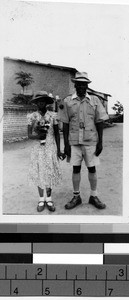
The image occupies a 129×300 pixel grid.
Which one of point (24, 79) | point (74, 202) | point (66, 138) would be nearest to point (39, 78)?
point (24, 79)

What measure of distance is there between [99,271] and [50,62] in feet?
3.28

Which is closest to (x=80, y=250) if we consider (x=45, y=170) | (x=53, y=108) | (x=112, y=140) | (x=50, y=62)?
(x=45, y=170)

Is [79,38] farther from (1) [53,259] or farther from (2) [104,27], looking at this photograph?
(1) [53,259]

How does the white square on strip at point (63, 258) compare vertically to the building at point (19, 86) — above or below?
below

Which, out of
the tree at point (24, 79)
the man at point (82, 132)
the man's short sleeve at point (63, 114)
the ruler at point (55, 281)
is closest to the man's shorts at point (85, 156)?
the man at point (82, 132)

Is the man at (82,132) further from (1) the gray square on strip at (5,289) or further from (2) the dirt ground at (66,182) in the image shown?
(1) the gray square on strip at (5,289)

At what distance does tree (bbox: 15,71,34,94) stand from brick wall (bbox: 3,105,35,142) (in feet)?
0.35

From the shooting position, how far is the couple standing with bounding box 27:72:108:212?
171cm

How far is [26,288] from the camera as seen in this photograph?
1.68 metres

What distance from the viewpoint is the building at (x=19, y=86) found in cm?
168

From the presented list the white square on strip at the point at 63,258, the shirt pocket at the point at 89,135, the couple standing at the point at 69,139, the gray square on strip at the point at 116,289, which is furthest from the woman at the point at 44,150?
the gray square on strip at the point at 116,289

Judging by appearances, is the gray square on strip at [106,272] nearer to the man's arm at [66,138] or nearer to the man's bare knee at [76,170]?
the man's bare knee at [76,170]

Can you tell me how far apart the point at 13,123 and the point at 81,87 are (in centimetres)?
36

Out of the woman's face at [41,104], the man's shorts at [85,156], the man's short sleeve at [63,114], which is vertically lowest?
the man's shorts at [85,156]
